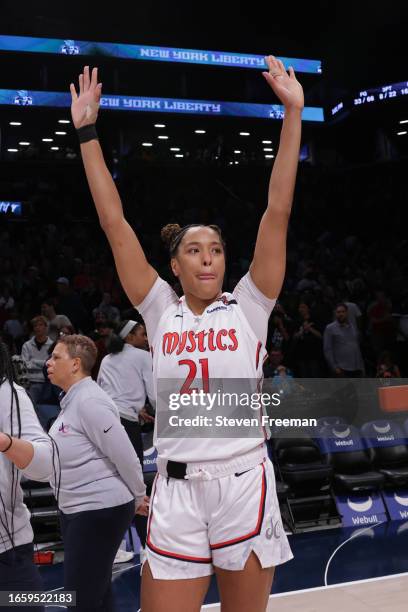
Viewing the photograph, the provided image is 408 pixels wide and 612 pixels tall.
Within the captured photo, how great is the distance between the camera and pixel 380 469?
595 centimetres

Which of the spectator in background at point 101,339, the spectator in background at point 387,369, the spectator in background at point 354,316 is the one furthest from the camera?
the spectator in background at point 354,316

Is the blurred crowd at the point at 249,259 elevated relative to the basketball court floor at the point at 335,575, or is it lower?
elevated

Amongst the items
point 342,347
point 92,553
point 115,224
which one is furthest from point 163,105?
point 115,224

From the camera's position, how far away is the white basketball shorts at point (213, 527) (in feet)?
5.57

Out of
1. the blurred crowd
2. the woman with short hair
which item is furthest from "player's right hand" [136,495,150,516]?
the blurred crowd

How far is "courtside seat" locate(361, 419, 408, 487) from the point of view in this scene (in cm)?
598

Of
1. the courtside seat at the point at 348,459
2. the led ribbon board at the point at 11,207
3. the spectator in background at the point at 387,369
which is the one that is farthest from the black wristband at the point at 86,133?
the led ribbon board at the point at 11,207

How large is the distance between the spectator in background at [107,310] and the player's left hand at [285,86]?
18.2ft

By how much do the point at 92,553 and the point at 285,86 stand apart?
1.84 metres

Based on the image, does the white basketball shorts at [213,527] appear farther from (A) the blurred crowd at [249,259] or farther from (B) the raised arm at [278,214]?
(A) the blurred crowd at [249,259]

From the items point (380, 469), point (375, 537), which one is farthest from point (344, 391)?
point (375, 537)

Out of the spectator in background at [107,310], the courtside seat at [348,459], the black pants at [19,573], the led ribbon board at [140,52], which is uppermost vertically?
the led ribbon board at [140,52]

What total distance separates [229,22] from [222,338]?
1524 cm

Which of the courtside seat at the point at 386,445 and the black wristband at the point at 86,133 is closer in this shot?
the black wristband at the point at 86,133
